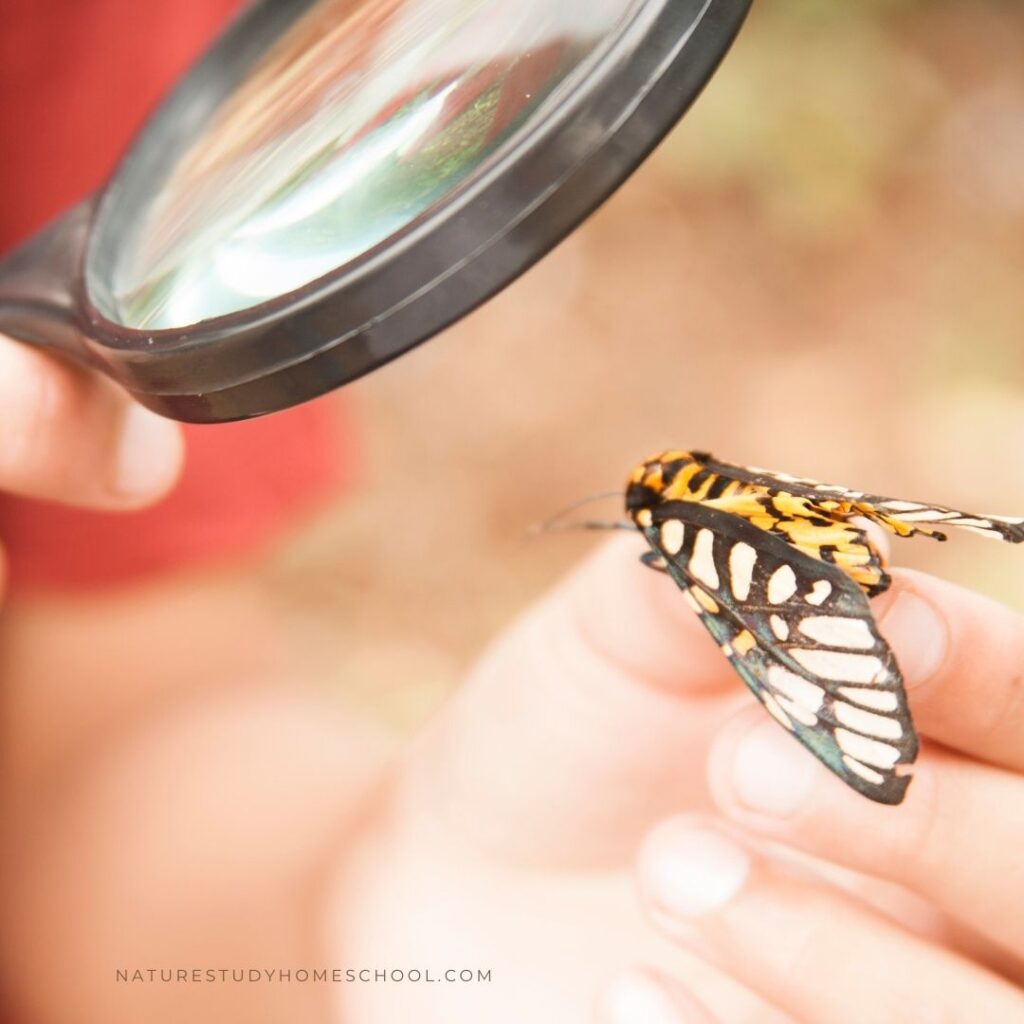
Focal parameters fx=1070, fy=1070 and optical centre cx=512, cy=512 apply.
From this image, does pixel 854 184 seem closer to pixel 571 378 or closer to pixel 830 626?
pixel 571 378

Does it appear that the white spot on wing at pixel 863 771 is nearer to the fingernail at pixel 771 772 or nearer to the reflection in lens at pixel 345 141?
the fingernail at pixel 771 772

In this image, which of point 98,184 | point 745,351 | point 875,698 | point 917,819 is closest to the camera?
point 875,698

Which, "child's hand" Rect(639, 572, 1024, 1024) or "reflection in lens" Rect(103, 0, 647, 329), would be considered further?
"child's hand" Rect(639, 572, 1024, 1024)

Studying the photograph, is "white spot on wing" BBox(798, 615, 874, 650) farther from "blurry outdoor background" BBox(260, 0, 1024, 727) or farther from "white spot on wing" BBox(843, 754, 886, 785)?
"blurry outdoor background" BBox(260, 0, 1024, 727)

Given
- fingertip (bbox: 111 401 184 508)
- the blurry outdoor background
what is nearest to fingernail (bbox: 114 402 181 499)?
fingertip (bbox: 111 401 184 508)

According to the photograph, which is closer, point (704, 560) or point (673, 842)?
point (704, 560)

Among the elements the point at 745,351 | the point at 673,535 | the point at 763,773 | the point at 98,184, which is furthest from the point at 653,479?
the point at 745,351

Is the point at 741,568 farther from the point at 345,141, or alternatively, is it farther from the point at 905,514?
the point at 345,141
